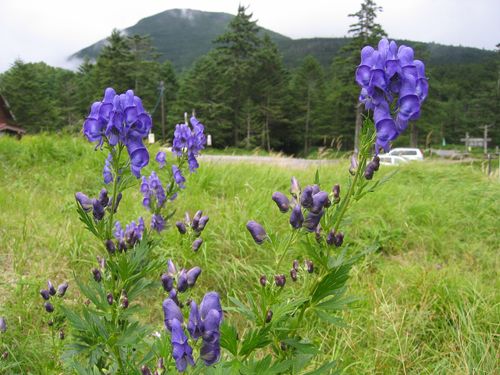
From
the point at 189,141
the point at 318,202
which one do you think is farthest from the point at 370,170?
the point at 189,141

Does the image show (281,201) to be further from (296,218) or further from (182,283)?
(182,283)

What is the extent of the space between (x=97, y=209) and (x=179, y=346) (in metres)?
0.75

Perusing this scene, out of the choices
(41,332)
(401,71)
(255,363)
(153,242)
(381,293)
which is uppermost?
(401,71)

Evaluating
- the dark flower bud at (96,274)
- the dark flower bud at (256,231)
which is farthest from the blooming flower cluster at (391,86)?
the dark flower bud at (96,274)

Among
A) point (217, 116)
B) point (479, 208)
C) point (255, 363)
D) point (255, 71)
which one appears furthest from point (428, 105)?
point (255, 363)

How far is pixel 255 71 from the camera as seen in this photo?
120 feet

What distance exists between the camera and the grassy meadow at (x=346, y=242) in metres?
2.66

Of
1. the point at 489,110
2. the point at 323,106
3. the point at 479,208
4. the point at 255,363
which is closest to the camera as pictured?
the point at 255,363

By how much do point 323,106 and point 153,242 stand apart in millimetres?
39984

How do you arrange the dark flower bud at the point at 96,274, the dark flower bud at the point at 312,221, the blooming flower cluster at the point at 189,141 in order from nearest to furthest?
the dark flower bud at the point at 312,221, the dark flower bud at the point at 96,274, the blooming flower cluster at the point at 189,141

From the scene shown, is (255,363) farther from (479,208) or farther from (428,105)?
(428,105)

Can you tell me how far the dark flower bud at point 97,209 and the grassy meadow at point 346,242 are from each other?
66 cm

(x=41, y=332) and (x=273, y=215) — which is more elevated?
(x=273, y=215)

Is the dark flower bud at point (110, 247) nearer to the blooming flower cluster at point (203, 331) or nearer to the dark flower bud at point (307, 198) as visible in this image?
the blooming flower cluster at point (203, 331)
